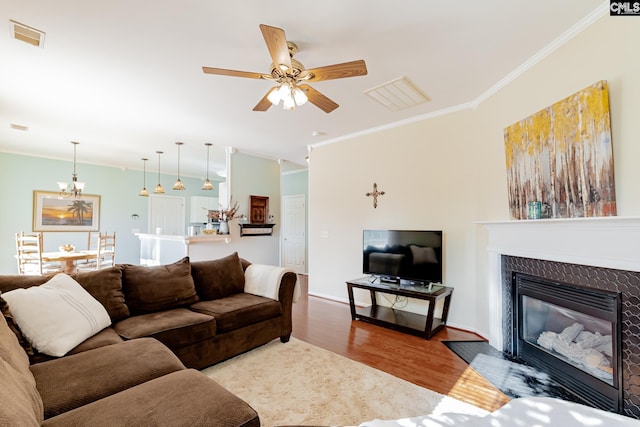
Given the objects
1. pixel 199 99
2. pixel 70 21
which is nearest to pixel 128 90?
pixel 199 99

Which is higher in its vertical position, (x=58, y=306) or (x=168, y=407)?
(x=58, y=306)

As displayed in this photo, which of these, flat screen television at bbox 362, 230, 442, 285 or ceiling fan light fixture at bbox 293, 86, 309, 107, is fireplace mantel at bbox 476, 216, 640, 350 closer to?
flat screen television at bbox 362, 230, 442, 285

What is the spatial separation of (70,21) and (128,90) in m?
1.06

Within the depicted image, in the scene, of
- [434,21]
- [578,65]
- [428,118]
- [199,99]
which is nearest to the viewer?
[434,21]

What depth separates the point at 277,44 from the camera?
182cm

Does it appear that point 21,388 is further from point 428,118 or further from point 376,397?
point 428,118

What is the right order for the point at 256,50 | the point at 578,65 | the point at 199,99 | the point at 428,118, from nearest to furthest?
the point at 578,65, the point at 256,50, the point at 199,99, the point at 428,118

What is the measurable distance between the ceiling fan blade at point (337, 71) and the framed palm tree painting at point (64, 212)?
22.3 ft

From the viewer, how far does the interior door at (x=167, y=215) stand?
7.43 metres

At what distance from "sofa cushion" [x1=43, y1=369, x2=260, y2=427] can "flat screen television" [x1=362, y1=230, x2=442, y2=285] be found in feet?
8.93

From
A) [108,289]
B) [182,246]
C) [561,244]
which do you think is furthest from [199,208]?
[561,244]

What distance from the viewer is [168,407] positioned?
1.21m

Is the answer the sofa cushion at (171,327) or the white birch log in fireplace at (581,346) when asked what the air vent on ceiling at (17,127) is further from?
the white birch log in fireplace at (581,346)

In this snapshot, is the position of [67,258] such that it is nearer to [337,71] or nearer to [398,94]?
[337,71]
